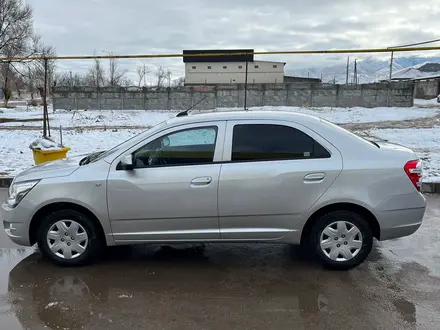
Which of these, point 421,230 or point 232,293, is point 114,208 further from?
point 421,230

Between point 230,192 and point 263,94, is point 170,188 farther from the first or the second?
point 263,94

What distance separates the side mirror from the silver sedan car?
11 mm

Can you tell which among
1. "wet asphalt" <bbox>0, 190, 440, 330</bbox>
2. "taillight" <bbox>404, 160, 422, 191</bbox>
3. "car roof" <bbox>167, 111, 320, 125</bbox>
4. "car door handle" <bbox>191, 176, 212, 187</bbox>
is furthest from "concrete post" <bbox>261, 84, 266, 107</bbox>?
"car door handle" <bbox>191, 176, 212, 187</bbox>

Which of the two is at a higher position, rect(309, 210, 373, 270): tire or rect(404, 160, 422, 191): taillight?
rect(404, 160, 422, 191): taillight

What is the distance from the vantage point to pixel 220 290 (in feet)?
12.3

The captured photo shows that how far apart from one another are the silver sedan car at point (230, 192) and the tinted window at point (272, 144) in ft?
0.03

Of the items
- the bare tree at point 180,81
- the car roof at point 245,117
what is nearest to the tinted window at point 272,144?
the car roof at point 245,117

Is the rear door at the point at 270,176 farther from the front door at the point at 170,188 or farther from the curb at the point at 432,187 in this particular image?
the curb at the point at 432,187

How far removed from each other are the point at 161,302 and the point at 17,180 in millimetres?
2147

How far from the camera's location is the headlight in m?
4.14

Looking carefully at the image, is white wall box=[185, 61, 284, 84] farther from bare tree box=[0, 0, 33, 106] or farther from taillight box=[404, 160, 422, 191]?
taillight box=[404, 160, 422, 191]

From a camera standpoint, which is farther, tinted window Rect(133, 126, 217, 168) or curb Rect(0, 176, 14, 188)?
curb Rect(0, 176, 14, 188)

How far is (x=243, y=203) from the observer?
396cm

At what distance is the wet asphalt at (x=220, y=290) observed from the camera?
3244 millimetres
